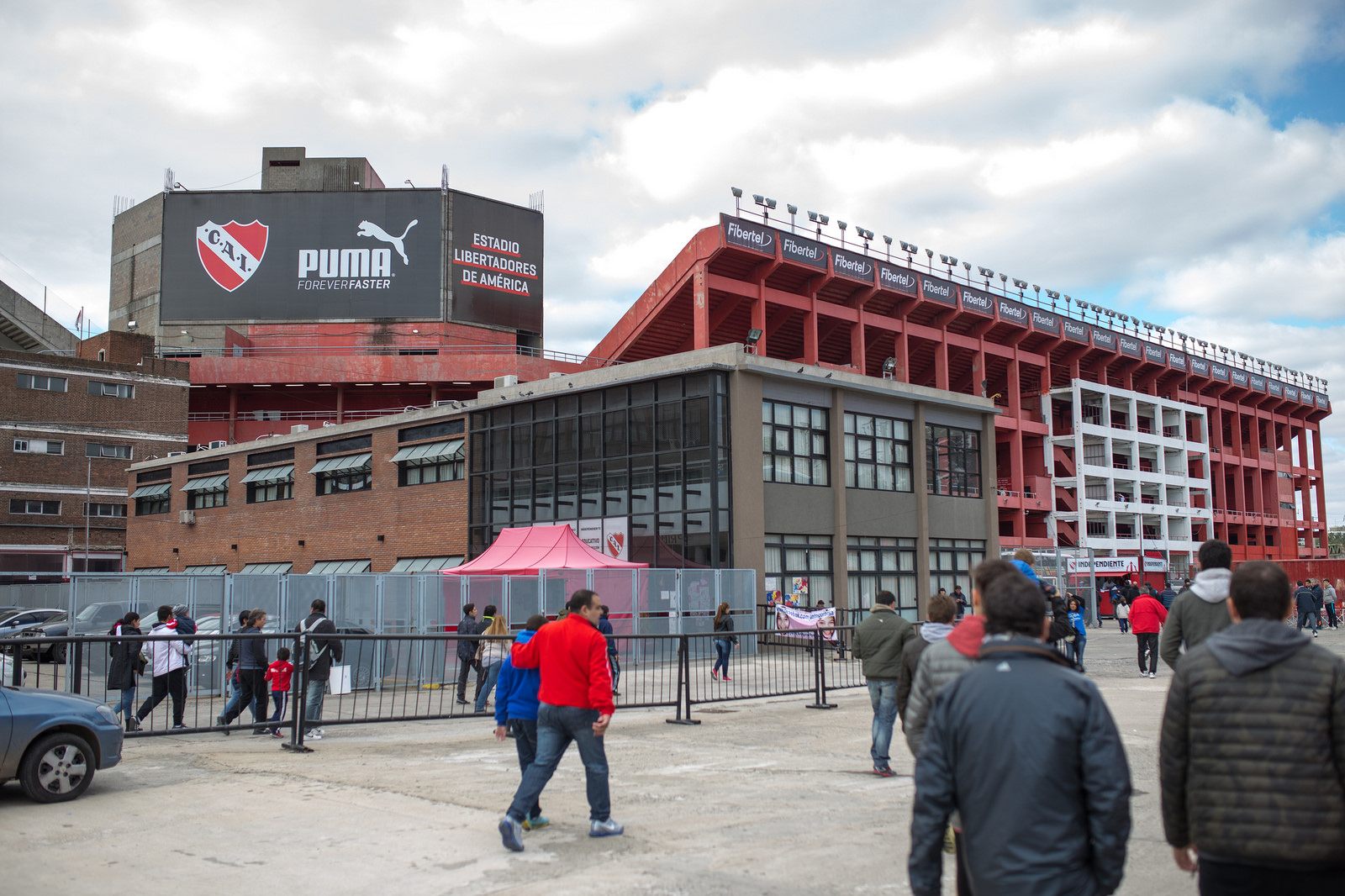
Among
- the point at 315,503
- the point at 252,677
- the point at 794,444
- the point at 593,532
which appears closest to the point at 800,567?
the point at 794,444

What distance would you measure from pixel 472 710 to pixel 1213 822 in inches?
562

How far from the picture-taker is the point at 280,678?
567 inches

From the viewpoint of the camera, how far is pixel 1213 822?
3922 millimetres

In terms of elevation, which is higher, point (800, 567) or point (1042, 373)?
point (1042, 373)

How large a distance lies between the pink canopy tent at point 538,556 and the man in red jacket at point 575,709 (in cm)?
1771

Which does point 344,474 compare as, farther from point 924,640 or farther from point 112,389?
point 924,640

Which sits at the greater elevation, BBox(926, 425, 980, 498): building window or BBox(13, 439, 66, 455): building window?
BBox(13, 439, 66, 455): building window

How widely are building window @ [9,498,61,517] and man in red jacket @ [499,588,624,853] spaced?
56502 mm

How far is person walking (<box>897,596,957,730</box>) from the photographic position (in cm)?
820

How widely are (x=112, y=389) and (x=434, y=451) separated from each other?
2840 centimetres

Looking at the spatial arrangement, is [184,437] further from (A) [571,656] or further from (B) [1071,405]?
(A) [571,656]

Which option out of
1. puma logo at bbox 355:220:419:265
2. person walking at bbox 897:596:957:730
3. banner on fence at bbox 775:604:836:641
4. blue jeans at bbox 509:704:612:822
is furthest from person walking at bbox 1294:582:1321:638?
puma logo at bbox 355:220:419:265

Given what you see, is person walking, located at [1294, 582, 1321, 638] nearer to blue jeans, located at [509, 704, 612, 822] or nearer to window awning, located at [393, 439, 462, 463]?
window awning, located at [393, 439, 462, 463]

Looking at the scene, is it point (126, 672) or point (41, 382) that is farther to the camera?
point (41, 382)
